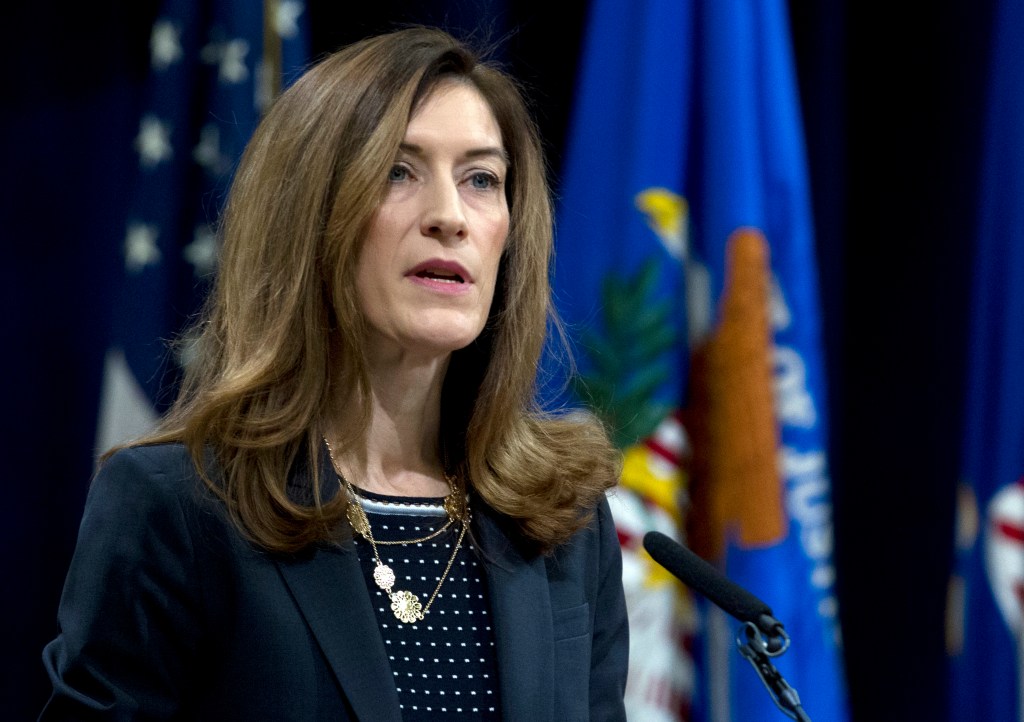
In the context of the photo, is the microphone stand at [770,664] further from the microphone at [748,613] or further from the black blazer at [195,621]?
the black blazer at [195,621]

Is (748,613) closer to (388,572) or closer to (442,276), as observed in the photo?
(388,572)

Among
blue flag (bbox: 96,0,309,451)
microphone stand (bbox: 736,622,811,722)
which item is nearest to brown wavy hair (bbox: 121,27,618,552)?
microphone stand (bbox: 736,622,811,722)

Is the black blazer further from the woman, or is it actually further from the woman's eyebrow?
the woman's eyebrow

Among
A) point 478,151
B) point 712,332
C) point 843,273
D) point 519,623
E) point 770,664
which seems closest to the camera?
point 770,664

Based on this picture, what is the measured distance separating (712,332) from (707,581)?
4.68 feet

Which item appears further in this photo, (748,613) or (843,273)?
(843,273)

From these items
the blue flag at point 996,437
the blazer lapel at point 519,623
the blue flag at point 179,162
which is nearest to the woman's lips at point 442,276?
the blazer lapel at point 519,623

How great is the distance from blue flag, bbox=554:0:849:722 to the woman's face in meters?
1.10

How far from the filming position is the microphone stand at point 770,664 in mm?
1208

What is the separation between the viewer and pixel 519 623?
148 cm

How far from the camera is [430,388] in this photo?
A: 5.29 feet

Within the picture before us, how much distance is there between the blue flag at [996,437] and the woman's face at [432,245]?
1603mm

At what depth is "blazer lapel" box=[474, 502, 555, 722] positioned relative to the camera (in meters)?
1.43

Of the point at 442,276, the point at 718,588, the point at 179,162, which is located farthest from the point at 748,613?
the point at 179,162
